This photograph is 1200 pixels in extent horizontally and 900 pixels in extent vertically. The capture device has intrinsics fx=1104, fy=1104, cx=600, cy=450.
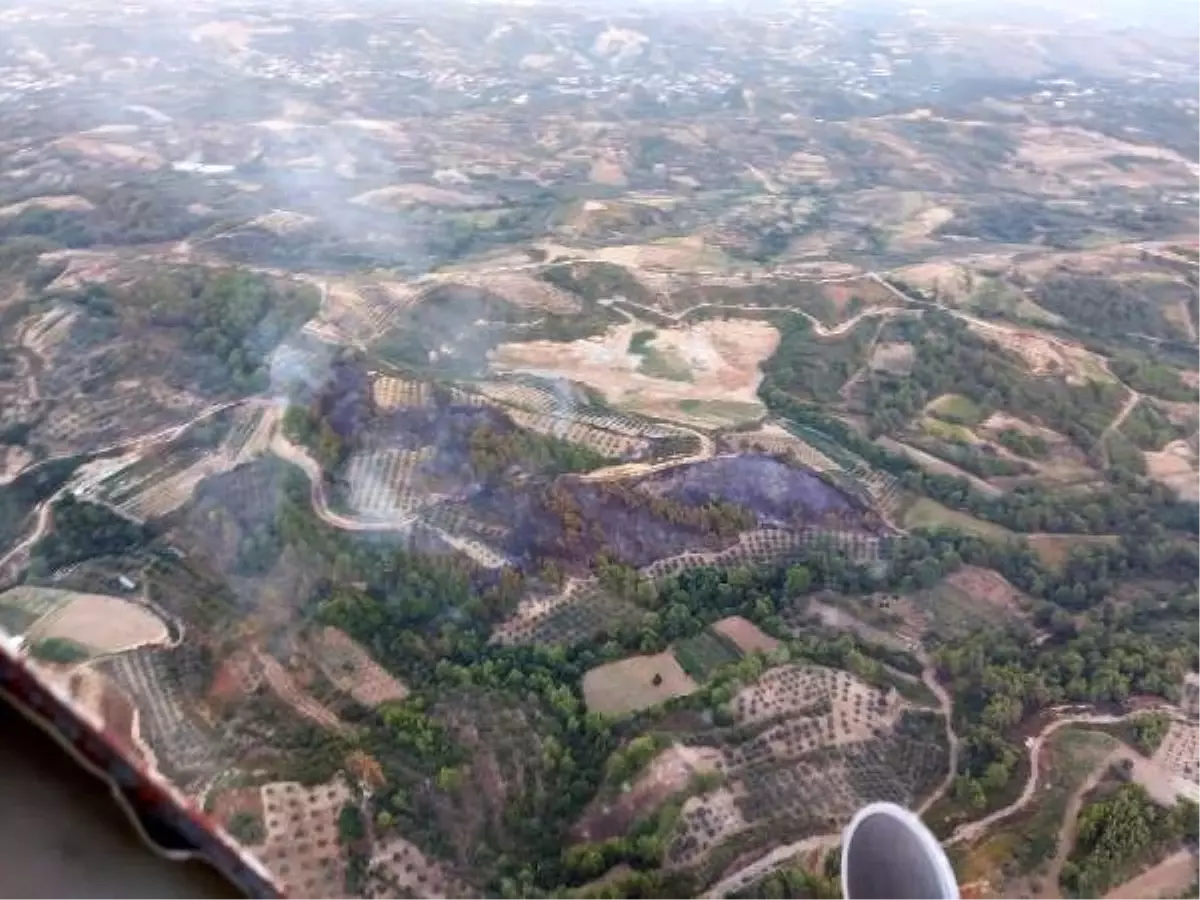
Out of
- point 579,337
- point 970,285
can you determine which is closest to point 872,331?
point 970,285

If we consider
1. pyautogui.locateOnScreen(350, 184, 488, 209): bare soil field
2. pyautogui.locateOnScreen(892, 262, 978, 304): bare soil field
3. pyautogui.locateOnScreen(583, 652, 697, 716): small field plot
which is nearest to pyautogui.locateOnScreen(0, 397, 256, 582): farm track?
pyautogui.locateOnScreen(583, 652, 697, 716): small field plot

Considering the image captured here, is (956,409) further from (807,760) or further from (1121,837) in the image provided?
(1121,837)

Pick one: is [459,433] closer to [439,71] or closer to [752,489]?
[752,489]

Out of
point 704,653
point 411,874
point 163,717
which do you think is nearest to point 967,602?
point 704,653

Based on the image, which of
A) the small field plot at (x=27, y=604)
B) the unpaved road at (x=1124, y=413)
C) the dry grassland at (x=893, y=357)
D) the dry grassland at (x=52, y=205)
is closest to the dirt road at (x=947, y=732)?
the unpaved road at (x=1124, y=413)

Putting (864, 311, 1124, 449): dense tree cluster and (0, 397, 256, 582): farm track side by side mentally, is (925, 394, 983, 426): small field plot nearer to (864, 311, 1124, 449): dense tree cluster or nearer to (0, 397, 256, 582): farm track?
(864, 311, 1124, 449): dense tree cluster
